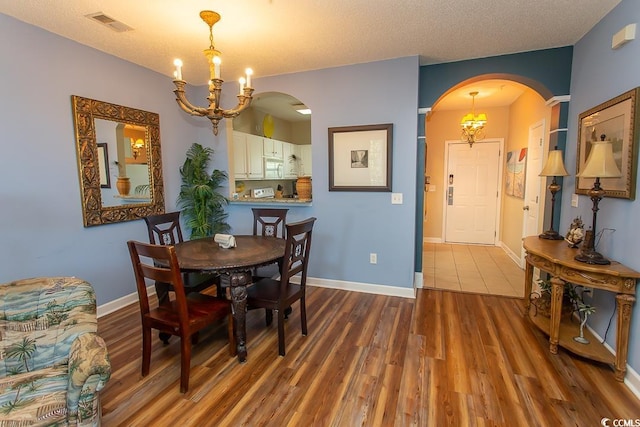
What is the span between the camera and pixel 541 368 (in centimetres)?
220

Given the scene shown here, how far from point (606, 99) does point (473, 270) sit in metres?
2.71

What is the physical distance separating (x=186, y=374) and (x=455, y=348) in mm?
1966

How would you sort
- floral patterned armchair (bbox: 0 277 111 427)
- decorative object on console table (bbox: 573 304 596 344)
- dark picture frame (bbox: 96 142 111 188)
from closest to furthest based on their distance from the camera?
floral patterned armchair (bbox: 0 277 111 427)
decorative object on console table (bbox: 573 304 596 344)
dark picture frame (bbox: 96 142 111 188)

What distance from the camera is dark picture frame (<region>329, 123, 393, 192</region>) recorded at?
348 centimetres

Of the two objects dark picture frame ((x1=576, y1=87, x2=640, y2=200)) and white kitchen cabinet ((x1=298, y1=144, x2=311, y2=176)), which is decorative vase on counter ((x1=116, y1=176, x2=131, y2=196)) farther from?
dark picture frame ((x1=576, y1=87, x2=640, y2=200))

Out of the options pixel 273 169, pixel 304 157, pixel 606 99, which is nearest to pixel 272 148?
pixel 273 169

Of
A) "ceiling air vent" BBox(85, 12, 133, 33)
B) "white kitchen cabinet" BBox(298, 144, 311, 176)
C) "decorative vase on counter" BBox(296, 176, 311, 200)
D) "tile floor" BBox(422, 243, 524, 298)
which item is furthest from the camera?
"white kitchen cabinet" BBox(298, 144, 311, 176)

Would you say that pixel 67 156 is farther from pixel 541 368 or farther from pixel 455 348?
pixel 541 368

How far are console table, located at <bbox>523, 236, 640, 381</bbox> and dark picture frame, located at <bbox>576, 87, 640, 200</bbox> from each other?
52cm

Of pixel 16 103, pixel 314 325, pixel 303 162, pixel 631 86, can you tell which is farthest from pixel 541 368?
pixel 303 162

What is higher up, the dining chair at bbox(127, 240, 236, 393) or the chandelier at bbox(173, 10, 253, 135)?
the chandelier at bbox(173, 10, 253, 135)

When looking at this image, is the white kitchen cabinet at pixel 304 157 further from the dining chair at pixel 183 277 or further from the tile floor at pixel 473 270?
the dining chair at pixel 183 277

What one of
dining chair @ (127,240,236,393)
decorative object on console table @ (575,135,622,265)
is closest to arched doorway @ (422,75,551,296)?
decorative object on console table @ (575,135,622,265)

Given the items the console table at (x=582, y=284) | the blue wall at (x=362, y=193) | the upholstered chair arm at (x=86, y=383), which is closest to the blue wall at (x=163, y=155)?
the blue wall at (x=362, y=193)
